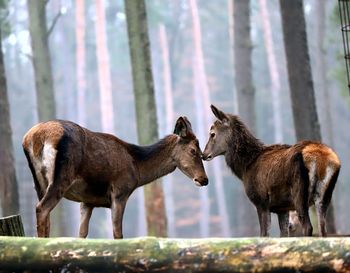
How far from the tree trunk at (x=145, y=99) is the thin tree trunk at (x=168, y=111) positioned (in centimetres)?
3249

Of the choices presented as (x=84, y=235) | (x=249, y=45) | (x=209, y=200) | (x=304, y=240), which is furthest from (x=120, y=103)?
(x=304, y=240)

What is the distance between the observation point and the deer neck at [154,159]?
1049 centimetres

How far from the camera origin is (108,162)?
9.61 metres

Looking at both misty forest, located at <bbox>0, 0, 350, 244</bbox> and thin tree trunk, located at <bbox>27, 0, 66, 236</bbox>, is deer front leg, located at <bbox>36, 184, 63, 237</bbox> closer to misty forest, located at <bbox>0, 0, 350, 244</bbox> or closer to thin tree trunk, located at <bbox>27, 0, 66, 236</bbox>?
misty forest, located at <bbox>0, 0, 350, 244</bbox>

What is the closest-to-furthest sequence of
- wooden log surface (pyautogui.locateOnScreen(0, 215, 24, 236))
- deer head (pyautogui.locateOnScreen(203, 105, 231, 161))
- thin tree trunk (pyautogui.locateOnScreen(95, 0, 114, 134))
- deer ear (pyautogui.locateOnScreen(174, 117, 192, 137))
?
1. wooden log surface (pyautogui.locateOnScreen(0, 215, 24, 236))
2. deer ear (pyautogui.locateOnScreen(174, 117, 192, 137))
3. deer head (pyautogui.locateOnScreen(203, 105, 231, 161))
4. thin tree trunk (pyautogui.locateOnScreen(95, 0, 114, 134))

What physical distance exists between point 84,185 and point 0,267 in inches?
114

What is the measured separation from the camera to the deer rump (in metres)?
8.73

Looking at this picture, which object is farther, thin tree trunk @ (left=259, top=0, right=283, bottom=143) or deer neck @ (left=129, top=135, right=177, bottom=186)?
thin tree trunk @ (left=259, top=0, right=283, bottom=143)

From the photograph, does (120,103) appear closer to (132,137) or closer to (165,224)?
(132,137)

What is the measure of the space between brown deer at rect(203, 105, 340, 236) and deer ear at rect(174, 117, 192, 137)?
19.7 inches

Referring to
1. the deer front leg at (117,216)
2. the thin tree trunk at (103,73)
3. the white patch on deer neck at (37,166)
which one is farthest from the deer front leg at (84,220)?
the thin tree trunk at (103,73)

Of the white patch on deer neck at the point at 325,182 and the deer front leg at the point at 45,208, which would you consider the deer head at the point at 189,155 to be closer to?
the white patch on deer neck at the point at 325,182

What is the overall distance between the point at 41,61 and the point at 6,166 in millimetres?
8378

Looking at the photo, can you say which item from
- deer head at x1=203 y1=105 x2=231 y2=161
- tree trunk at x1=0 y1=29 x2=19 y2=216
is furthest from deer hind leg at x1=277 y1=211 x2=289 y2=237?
tree trunk at x1=0 y1=29 x2=19 y2=216
